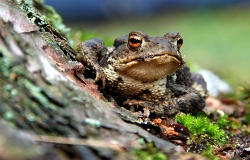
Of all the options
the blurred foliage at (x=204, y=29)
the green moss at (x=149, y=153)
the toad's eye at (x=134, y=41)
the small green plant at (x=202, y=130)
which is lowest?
the green moss at (x=149, y=153)

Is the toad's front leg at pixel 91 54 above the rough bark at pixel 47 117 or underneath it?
above

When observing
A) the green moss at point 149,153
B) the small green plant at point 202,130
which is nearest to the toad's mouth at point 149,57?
the small green plant at point 202,130

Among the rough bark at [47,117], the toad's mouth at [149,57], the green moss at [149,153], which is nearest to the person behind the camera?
the rough bark at [47,117]

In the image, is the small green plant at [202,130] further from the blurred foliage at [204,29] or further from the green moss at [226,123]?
the blurred foliage at [204,29]

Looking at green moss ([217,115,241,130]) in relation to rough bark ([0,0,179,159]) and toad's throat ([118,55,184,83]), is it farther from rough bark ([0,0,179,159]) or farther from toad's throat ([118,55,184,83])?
rough bark ([0,0,179,159])

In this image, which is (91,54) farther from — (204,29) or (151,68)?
(204,29)
